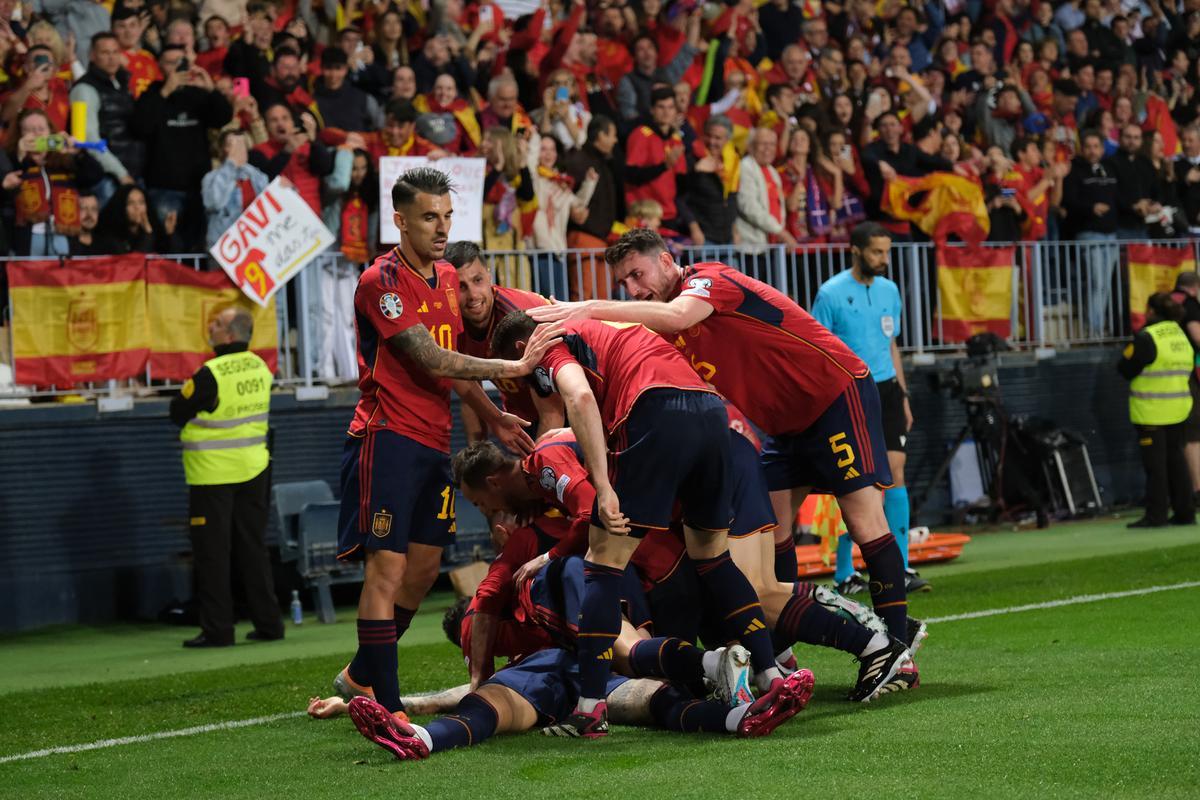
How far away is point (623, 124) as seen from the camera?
52.9 feet

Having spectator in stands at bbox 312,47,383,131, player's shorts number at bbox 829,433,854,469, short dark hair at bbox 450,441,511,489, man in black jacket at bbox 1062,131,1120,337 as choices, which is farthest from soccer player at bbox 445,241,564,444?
man in black jacket at bbox 1062,131,1120,337

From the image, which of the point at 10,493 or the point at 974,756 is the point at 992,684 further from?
the point at 10,493

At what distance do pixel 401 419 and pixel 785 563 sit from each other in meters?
2.23

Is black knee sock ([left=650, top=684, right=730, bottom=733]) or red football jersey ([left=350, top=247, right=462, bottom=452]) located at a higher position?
red football jersey ([left=350, top=247, right=462, bottom=452])

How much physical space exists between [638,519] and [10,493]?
7.21 m

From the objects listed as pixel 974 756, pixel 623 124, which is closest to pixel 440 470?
pixel 974 756

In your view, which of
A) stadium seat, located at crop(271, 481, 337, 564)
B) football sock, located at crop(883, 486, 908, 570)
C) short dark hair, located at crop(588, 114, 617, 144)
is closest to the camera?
football sock, located at crop(883, 486, 908, 570)

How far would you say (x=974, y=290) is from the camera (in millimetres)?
17484

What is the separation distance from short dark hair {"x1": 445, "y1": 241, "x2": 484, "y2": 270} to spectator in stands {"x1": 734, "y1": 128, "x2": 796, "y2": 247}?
8.41 metres

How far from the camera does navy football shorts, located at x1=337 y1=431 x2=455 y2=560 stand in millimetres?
6930

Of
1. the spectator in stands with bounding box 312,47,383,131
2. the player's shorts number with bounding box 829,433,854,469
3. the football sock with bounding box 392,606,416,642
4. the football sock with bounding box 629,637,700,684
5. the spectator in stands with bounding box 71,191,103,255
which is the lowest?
the football sock with bounding box 629,637,700,684

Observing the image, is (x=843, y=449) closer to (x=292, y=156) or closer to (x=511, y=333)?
(x=511, y=333)

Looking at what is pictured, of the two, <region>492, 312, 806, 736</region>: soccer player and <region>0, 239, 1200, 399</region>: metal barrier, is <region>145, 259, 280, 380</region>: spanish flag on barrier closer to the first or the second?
<region>0, 239, 1200, 399</region>: metal barrier

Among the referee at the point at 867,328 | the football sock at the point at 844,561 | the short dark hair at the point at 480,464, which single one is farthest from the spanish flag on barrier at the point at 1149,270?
the short dark hair at the point at 480,464
